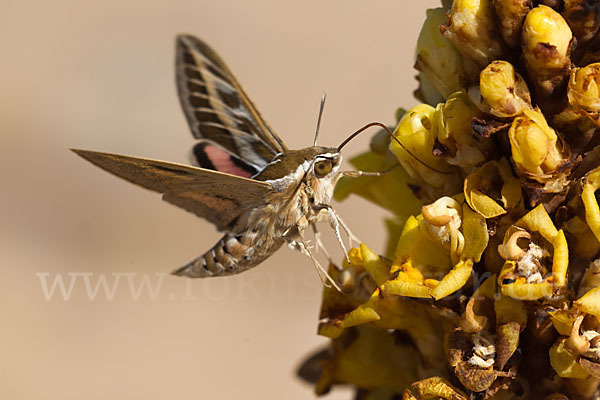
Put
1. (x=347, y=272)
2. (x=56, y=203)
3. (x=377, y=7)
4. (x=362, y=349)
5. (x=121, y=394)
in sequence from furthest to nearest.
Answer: (x=377, y=7)
(x=56, y=203)
(x=121, y=394)
(x=362, y=349)
(x=347, y=272)

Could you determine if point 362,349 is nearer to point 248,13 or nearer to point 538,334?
point 538,334

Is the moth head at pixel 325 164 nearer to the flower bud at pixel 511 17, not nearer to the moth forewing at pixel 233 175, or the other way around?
the moth forewing at pixel 233 175

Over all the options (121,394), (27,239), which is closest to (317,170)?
(121,394)

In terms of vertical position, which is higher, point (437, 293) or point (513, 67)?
point (513, 67)

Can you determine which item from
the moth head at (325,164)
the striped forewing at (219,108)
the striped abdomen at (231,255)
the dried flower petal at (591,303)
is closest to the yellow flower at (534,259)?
the dried flower petal at (591,303)

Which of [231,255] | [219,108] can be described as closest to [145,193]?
[219,108]

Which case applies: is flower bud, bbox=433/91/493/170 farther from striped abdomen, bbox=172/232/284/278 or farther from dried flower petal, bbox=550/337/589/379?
striped abdomen, bbox=172/232/284/278
